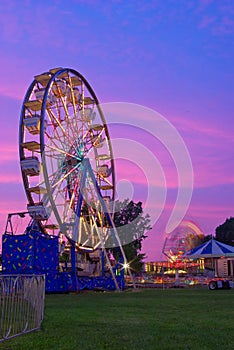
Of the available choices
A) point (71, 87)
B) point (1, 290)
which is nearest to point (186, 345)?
point (1, 290)

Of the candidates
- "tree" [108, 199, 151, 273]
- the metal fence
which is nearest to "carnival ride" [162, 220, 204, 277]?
"tree" [108, 199, 151, 273]

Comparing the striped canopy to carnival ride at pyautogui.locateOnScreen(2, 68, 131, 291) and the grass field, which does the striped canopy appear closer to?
carnival ride at pyautogui.locateOnScreen(2, 68, 131, 291)

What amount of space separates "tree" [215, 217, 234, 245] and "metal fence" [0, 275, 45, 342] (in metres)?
64.9

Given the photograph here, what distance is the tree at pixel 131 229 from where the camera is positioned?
46.9m

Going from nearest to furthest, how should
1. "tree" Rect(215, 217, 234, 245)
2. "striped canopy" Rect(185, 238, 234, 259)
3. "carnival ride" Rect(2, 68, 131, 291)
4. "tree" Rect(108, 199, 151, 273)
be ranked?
"carnival ride" Rect(2, 68, 131, 291) → "striped canopy" Rect(185, 238, 234, 259) → "tree" Rect(108, 199, 151, 273) → "tree" Rect(215, 217, 234, 245)

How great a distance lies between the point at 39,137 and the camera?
25.5 m

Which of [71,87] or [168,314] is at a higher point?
[71,87]

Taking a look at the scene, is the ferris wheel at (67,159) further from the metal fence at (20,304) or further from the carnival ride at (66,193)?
the metal fence at (20,304)

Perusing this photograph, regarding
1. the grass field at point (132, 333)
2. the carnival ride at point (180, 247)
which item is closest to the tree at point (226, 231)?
the carnival ride at point (180, 247)

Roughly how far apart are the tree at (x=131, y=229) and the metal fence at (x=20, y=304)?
123ft

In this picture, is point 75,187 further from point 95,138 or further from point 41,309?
point 41,309

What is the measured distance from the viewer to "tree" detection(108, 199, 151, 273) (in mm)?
46906

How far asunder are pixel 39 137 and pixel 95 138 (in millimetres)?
6545

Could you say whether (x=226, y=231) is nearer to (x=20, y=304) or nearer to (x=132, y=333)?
(x=132, y=333)
